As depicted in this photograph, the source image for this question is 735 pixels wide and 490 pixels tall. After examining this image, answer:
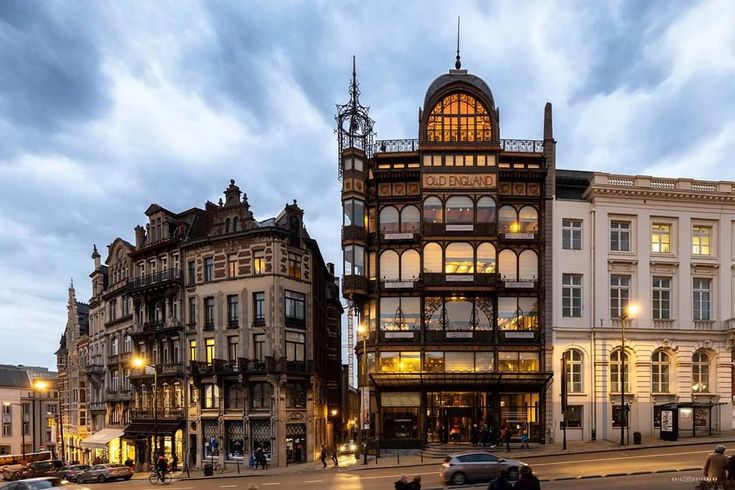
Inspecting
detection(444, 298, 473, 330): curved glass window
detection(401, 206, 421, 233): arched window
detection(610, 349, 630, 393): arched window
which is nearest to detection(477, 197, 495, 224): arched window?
detection(401, 206, 421, 233): arched window

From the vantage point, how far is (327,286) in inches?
2704

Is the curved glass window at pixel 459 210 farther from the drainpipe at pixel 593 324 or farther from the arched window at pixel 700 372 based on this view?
the arched window at pixel 700 372

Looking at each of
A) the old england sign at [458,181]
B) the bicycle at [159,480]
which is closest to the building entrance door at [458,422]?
the old england sign at [458,181]

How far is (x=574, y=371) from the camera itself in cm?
4812

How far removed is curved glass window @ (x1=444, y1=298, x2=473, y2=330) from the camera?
48.7 meters

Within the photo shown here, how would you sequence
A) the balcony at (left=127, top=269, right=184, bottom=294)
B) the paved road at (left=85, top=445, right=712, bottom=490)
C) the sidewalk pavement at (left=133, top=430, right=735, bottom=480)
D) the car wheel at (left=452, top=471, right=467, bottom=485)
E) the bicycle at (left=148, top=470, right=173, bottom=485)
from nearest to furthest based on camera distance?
the paved road at (left=85, top=445, right=712, bottom=490) → the car wheel at (left=452, top=471, right=467, bottom=485) → the bicycle at (left=148, top=470, right=173, bottom=485) → the sidewalk pavement at (left=133, top=430, right=735, bottom=480) → the balcony at (left=127, top=269, right=184, bottom=294)

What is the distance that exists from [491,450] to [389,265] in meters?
14.9

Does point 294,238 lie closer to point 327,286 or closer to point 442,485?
point 327,286

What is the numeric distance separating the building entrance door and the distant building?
45008 mm

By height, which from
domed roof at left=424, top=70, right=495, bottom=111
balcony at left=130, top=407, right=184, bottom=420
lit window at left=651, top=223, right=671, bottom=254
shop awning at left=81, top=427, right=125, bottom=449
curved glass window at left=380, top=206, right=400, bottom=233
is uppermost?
domed roof at left=424, top=70, right=495, bottom=111

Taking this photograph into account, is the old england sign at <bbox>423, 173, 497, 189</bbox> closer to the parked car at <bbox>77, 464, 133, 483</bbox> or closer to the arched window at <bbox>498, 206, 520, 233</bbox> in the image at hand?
the arched window at <bbox>498, 206, 520, 233</bbox>

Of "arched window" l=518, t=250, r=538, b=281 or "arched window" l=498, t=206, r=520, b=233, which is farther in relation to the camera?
"arched window" l=498, t=206, r=520, b=233

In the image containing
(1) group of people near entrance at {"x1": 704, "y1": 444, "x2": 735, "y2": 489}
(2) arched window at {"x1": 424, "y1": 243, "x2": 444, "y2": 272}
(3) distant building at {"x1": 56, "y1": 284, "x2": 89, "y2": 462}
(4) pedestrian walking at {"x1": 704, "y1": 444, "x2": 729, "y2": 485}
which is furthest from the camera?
(3) distant building at {"x1": 56, "y1": 284, "x2": 89, "y2": 462}

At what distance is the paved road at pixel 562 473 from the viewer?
1081 inches
